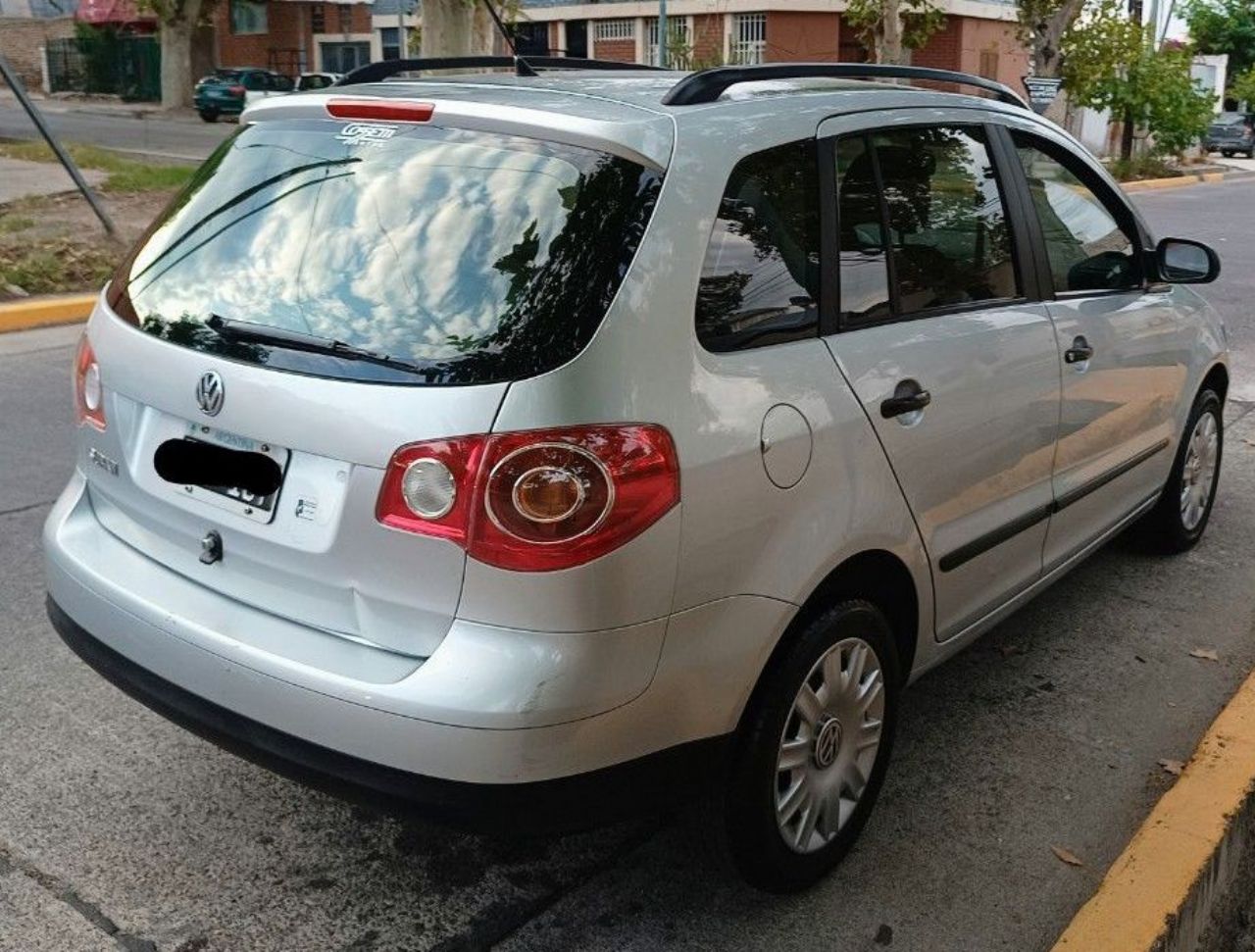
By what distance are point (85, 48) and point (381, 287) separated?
50.3m

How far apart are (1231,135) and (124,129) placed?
35690 millimetres

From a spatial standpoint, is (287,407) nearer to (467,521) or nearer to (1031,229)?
(467,521)

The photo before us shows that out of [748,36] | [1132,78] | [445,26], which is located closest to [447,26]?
[445,26]

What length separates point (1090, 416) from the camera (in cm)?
408

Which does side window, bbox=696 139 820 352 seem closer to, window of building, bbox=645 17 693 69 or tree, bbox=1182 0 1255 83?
window of building, bbox=645 17 693 69

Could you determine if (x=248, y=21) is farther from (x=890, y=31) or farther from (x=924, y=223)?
(x=924, y=223)

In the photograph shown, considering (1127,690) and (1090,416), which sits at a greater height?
(1090,416)

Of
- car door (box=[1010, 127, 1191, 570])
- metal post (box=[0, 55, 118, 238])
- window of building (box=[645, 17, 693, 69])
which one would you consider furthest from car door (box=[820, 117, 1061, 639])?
window of building (box=[645, 17, 693, 69])

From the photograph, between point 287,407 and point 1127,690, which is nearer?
point 287,407

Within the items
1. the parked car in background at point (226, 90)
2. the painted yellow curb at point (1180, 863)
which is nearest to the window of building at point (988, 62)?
the parked car in background at point (226, 90)

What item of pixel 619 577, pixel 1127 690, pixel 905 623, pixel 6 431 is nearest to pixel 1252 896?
pixel 1127 690

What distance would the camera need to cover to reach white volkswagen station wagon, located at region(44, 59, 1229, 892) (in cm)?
246

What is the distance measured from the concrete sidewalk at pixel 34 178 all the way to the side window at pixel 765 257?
12407 mm

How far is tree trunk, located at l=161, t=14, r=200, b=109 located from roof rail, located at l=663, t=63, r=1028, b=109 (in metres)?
38.7
